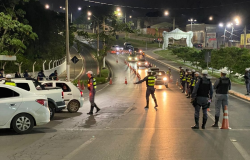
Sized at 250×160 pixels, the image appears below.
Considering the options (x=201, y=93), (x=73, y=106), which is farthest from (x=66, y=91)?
(x=201, y=93)

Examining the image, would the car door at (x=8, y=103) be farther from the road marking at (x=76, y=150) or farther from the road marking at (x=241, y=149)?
the road marking at (x=241, y=149)

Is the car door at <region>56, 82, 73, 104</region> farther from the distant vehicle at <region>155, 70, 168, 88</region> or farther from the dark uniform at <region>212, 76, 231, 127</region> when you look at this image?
the distant vehicle at <region>155, 70, 168, 88</region>

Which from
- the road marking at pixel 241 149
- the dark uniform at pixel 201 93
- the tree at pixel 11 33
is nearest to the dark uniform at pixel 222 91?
the dark uniform at pixel 201 93

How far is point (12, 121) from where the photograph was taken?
9.65 metres

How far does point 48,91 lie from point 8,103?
3.40 metres

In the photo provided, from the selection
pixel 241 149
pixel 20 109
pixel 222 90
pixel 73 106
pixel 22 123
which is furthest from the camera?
pixel 73 106

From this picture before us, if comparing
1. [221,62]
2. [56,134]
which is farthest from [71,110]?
[221,62]

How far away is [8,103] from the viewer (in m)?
9.55

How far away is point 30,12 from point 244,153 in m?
41.0

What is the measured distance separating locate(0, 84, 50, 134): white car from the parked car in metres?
2.55

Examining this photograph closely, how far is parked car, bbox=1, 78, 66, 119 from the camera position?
12.4 metres

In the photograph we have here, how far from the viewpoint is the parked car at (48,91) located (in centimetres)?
1237

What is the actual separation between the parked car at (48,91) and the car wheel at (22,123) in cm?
266

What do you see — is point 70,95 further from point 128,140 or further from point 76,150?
point 76,150
